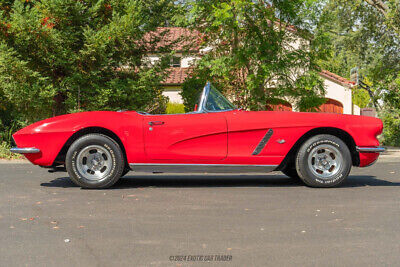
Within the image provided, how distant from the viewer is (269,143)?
6.96 meters

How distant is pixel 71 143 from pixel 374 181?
4986mm

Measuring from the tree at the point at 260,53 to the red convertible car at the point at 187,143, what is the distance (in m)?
7.11

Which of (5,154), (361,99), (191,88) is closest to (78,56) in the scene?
(5,154)

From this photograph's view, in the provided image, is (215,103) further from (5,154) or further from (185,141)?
(5,154)

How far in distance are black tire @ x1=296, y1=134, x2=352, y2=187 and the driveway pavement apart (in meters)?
0.24

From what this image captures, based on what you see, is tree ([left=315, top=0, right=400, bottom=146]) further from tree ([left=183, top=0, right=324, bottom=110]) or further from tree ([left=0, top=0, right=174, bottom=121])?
tree ([left=0, top=0, right=174, bottom=121])

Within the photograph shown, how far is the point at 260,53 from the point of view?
14484 millimetres

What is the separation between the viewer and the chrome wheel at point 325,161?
23.0ft

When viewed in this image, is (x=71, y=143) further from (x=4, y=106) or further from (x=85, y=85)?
(x=4, y=106)

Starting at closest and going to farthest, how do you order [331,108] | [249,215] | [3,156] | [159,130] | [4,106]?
[249,215] → [159,130] → [3,156] → [4,106] → [331,108]

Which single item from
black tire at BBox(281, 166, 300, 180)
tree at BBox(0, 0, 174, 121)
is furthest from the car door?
tree at BBox(0, 0, 174, 121)

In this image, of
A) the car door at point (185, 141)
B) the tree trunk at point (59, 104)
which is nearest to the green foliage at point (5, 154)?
the tree trunk at point (59, 104)

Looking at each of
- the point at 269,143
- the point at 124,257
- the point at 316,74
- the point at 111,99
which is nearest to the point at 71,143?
the point at 269,143

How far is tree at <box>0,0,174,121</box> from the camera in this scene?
12.9m
